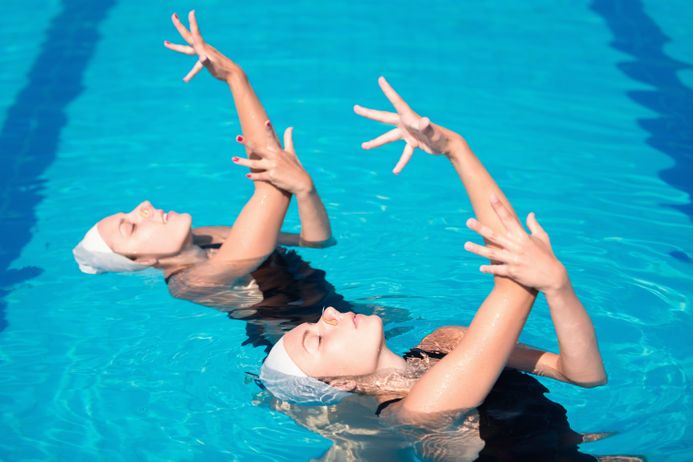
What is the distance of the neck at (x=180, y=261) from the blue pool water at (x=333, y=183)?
0.26m

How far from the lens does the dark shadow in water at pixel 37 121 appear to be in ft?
18.4

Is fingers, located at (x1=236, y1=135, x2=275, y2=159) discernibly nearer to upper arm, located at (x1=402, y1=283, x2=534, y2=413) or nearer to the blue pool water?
the blue pool water

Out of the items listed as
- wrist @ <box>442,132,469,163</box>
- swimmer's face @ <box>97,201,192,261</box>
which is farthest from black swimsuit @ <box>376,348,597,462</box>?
swimmer's face @ <box>97,201,192,261</box>

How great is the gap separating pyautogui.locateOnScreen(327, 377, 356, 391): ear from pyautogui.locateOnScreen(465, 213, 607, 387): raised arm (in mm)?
744

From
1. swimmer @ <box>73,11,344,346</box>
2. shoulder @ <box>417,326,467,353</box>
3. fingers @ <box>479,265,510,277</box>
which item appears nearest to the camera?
fingers @ <box>479,265,510,277</box>

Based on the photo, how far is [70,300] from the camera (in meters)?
4.95

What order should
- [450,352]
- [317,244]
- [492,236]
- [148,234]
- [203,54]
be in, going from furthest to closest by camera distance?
1. [317,244]
2. [203,54]
3. [148,234]
4. [450,352]
5. [492,236]

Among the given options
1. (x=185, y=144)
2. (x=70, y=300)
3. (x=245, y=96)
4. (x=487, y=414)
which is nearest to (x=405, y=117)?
(x=487, y=414)

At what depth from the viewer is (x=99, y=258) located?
463 cm

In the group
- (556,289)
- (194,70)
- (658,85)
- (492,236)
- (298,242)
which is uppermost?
(658,85)

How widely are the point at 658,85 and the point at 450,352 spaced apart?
4.52 metres

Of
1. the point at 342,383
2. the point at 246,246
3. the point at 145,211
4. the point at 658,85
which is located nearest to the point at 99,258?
the point at 145,211

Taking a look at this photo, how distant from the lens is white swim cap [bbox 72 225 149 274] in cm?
458

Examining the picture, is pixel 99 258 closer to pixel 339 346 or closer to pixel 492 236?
pixel 339 346
